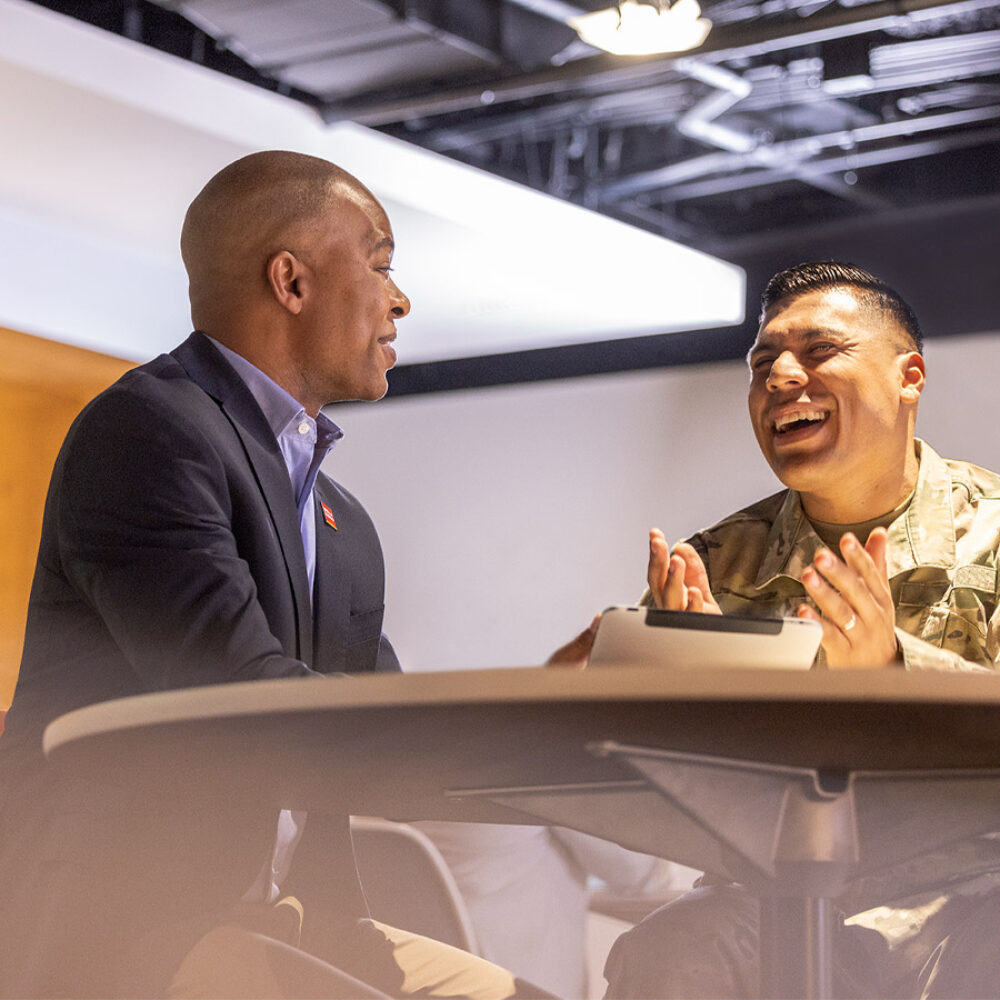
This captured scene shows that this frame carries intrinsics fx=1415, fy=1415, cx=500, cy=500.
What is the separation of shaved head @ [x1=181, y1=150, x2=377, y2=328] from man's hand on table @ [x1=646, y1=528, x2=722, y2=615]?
0.60 meters

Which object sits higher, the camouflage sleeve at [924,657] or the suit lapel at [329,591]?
the suit lapel at [329,591]

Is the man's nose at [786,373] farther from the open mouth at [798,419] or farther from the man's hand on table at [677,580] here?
the man's hand on table at [677,580]

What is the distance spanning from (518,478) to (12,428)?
6346 millimetres

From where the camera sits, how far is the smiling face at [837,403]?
2137 mm

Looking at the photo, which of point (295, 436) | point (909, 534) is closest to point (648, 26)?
point (909, 534)

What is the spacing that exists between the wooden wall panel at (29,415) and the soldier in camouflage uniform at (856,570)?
1.05 m

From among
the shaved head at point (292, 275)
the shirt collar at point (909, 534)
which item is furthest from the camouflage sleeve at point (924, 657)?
the shaved head at point (292, 275)

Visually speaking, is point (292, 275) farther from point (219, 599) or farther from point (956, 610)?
point (956, 610)

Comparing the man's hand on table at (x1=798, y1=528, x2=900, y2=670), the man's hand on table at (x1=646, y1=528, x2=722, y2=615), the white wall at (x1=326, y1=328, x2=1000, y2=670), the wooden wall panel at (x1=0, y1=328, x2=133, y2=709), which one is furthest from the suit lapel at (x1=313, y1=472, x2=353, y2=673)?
the white wall at (x1=326, y1=328, x2=1000, y2=670)

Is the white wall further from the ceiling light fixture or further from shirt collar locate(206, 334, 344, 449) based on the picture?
shirt collar locate(206, 334, 344, 449)

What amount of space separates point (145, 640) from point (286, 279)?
64 cm

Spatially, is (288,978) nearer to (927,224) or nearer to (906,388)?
(906,388)

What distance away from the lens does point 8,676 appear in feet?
7.64

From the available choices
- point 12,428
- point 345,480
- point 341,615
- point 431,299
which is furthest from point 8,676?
point 345,480
